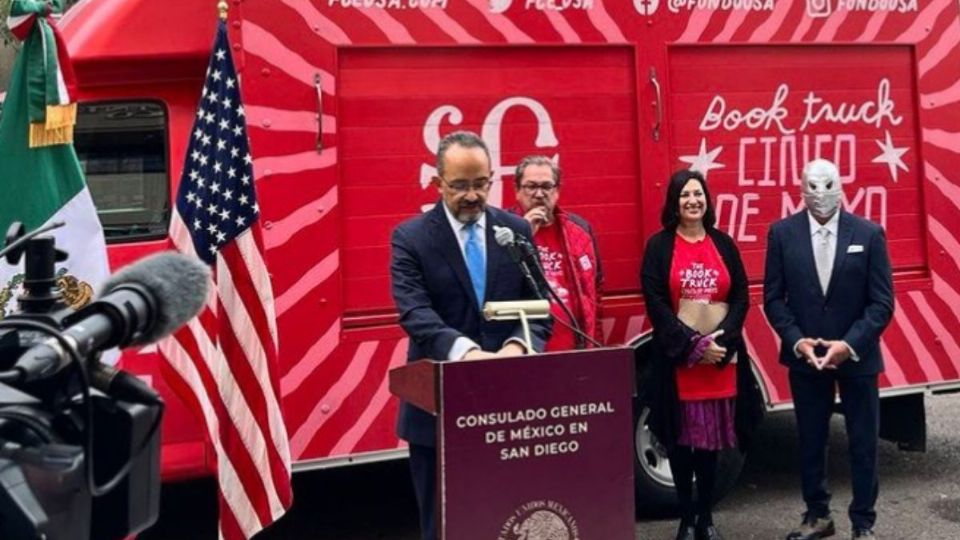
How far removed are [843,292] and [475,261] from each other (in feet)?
8.12

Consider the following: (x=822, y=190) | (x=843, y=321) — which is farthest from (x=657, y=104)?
(x=843, y=321)

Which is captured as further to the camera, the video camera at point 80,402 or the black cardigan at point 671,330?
the black cardigan at point 671,330

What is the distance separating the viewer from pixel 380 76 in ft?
18.0

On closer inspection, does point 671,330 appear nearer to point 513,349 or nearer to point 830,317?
point 830,317

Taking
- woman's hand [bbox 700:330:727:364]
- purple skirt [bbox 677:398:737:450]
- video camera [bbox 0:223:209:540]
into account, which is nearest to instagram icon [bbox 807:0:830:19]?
Answer: woman's hand [bbox 700:330:727:364]

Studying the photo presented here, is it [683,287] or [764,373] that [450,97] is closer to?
[683,287]

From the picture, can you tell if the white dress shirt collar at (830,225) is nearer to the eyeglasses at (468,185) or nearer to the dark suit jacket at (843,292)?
the dark suit jacket at (843,292)

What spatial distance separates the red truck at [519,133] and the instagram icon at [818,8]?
0.05 ft

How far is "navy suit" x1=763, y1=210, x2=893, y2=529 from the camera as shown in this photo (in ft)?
18.3

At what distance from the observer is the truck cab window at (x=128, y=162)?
5352 mm

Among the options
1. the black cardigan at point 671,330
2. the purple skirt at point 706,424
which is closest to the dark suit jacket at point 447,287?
the black cardigan at point 671,330

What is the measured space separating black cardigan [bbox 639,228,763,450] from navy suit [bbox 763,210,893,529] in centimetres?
24

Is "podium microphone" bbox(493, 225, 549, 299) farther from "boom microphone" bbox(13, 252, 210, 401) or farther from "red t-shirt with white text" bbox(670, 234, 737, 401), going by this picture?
"red t-shirt with white text" bbox(670, 234, 737, 401)

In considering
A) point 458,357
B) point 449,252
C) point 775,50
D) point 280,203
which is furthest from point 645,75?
point 458,357
